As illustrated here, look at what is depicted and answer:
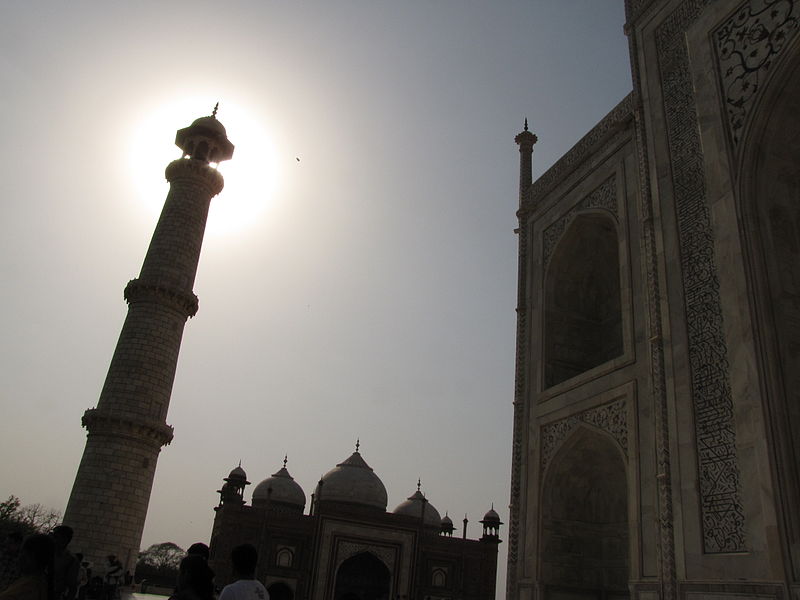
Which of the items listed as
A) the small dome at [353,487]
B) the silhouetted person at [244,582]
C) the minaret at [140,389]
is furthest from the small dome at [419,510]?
the silhouetted person at [244,582]

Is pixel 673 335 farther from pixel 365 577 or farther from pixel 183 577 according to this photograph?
pixel 365 577

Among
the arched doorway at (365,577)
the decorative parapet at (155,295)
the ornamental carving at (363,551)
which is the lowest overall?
the arched doorway at (365,577)

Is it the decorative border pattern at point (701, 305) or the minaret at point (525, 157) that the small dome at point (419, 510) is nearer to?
the minaret at point (525, 157)

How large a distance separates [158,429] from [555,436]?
805 cm

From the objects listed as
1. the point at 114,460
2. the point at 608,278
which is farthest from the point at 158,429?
the point at 608,278

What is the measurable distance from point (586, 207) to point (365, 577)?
1513cm

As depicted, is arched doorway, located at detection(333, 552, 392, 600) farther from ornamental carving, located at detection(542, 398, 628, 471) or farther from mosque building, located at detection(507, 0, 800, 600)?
ornamental carving, located at detection(542, 398, 628, 471)

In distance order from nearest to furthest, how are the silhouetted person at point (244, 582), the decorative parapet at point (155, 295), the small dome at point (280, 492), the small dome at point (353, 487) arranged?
the silhouetted person at point (244, 582) < the decorative parapet at point (155, 295) < the small dome at point (353, 487) < the small dome at point (280, 492)

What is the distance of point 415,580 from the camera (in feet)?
69.4

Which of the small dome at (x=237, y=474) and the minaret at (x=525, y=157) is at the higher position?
the minaret at (x=525, y=157)

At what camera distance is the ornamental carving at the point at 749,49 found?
7.02m

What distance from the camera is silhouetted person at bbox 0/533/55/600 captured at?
2.68 metres

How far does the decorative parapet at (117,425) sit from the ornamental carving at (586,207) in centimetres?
832

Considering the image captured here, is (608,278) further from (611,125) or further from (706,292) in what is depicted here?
(706,292)
